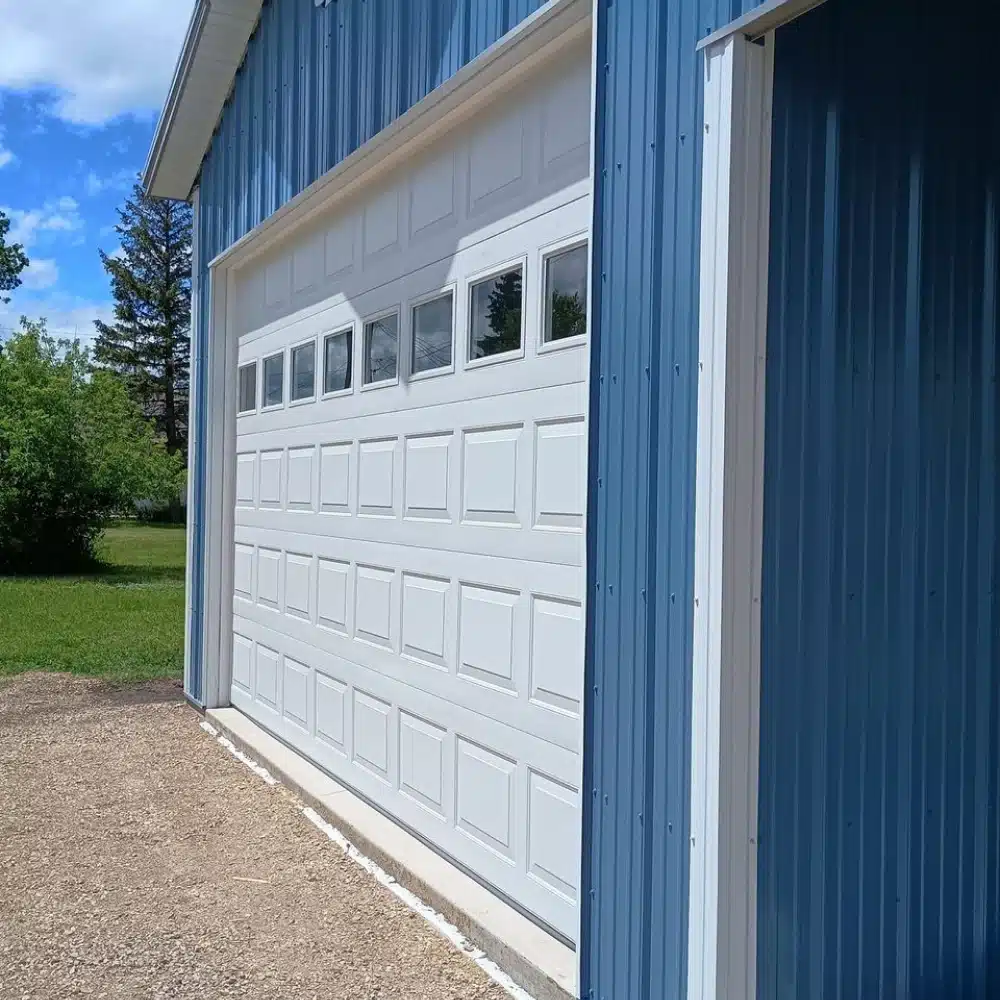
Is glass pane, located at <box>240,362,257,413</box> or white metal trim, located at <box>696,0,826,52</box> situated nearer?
white metal trim, located at <box>696,0,826,52</box>

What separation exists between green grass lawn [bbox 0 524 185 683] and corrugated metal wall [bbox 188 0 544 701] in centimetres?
237

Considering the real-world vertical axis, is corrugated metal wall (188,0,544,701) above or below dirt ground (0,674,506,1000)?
above

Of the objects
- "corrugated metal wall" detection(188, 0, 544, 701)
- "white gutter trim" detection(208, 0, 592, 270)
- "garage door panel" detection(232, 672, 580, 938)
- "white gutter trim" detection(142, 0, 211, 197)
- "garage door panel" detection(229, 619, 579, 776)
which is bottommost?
"garage door panel" detection(232, 672, 580, 938)

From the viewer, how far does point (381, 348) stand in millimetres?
5328

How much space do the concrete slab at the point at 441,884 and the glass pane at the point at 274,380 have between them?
2.15 meters

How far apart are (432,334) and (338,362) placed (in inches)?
45.9

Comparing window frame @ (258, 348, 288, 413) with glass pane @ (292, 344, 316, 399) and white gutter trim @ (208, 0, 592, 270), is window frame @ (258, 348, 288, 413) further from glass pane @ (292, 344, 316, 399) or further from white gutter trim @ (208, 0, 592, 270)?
white gutter trim @ (208, 0, 592, 270)

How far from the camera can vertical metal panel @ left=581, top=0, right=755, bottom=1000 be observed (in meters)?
2.82

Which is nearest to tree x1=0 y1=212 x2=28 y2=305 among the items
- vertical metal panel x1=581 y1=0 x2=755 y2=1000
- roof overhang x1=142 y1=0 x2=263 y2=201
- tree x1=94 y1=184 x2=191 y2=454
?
tree x1=94 y1=184 x2=191 y2=454

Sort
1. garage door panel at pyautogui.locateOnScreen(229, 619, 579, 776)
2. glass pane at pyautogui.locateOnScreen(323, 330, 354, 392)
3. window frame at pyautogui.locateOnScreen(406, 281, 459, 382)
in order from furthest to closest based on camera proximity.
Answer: glass pane at pyautogui.locateOnScreen(323, 330, 354, 392)
window frame at pyautogui.locateOnScreen(406, 281, 459, 382)
garage door panel at pyautogui.locateOnScreen(229, 619, 579, 776)

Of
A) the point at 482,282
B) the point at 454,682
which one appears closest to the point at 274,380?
the point at 482,282

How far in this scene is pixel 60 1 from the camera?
1297 cm

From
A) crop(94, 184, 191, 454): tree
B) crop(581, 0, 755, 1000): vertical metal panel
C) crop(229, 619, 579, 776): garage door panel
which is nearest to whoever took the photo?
crop(581, 0, 755, 1000): vertical metal panel

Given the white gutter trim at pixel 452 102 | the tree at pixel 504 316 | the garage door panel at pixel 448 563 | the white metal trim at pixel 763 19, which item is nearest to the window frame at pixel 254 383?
the garage door panel at pixel 448 563
